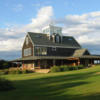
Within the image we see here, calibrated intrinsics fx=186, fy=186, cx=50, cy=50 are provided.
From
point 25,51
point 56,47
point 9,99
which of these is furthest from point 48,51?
point 9,99

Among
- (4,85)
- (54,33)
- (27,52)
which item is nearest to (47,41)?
(54,33)

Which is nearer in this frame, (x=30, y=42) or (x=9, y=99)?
(x=9, y=99)

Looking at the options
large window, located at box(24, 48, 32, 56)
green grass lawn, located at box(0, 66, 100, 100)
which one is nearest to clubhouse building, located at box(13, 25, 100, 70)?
large window, located at box(24, 48, 32, 56)

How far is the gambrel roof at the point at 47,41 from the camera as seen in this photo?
49.1m

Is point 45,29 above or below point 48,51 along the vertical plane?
above

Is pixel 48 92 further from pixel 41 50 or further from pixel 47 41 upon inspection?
pixel 47 41

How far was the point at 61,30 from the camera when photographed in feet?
183

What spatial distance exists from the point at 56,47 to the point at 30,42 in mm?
7156

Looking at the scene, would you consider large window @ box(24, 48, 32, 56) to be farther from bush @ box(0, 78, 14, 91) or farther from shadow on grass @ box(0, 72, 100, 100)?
bush @ box(0, 78, 14, 91)

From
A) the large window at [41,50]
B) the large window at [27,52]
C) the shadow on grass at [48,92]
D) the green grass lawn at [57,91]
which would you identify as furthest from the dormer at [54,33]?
the shadow on grass at [48,92]

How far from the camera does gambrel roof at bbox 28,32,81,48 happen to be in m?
49.1

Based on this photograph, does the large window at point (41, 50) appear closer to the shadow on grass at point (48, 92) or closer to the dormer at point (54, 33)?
the dormer at point (54, 33)

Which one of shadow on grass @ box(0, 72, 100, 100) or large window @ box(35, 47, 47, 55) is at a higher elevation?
large window @ box(35, 47, 47, 55)

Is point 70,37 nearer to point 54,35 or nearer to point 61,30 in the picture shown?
point 61,30
